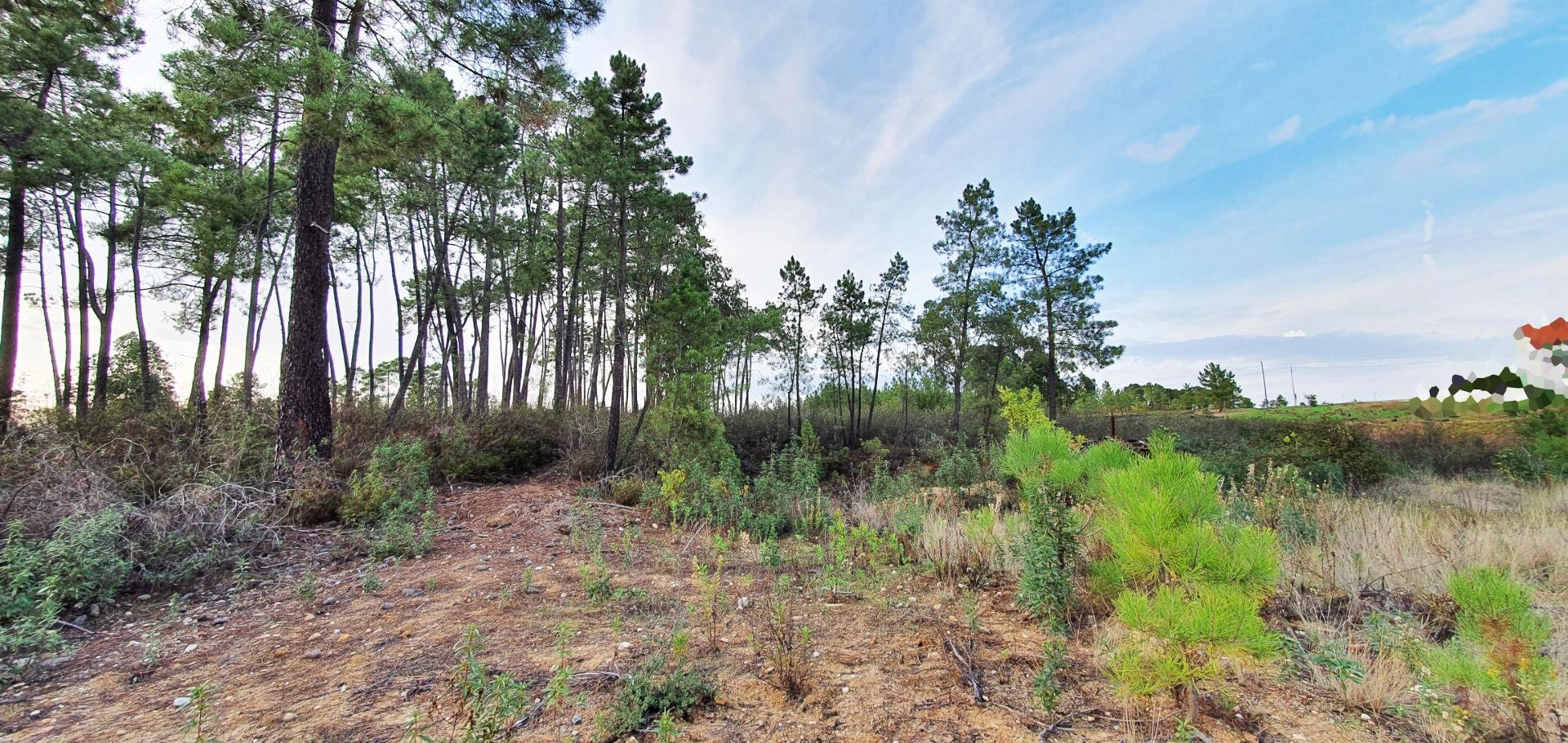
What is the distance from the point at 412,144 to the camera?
607 centimetres

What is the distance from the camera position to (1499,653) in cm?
164

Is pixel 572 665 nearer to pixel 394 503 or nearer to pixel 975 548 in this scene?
pixel 975 548

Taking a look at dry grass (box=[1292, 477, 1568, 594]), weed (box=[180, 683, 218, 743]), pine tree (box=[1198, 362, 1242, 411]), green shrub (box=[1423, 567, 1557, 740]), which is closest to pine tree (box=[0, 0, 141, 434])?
weed (box=[180, 683, 218, 743])

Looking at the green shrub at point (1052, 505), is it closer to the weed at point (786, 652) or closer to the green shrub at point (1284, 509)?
the weed at point (786, 652)

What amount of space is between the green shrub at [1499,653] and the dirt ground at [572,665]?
0.33 m

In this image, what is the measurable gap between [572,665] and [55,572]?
343 centimetres

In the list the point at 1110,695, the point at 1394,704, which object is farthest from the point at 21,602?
the point at 1394,704

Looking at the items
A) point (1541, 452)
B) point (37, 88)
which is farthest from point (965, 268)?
point (37, 88)

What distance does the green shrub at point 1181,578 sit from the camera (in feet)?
5.39

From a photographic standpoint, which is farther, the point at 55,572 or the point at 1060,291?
the point at 1060,291

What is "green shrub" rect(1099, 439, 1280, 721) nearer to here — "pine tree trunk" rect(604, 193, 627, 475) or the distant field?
"pine tree trunk" rect(604, 193, 627, 475)

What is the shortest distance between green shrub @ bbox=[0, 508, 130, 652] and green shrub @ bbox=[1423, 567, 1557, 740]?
18.8ft

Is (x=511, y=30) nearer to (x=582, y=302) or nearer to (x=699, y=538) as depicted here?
(x=699, y=538)

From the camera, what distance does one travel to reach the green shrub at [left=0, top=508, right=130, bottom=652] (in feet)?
8.77
